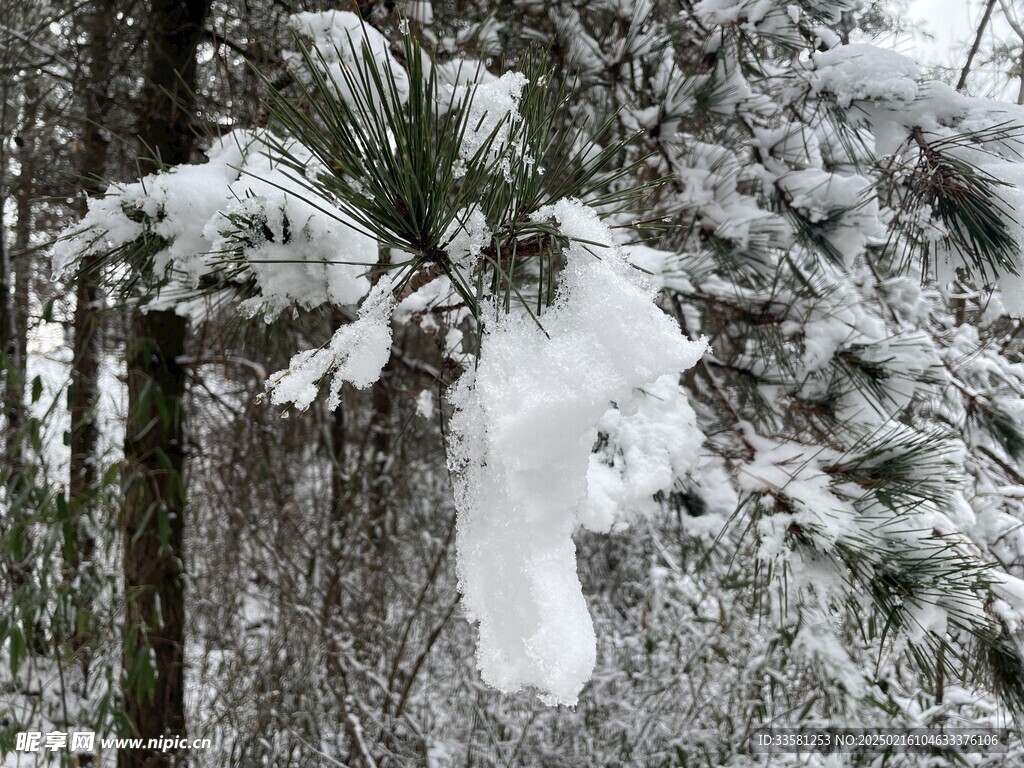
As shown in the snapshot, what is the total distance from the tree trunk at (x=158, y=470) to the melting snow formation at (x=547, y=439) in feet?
4.52

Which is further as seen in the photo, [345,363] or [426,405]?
[426,405]

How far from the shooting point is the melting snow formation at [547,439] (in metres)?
0.44

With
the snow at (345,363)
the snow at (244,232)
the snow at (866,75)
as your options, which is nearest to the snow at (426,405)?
the snow at (244,232)

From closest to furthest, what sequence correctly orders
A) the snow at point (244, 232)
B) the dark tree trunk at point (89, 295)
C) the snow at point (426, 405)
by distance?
the snow at point (244, 232) < the snow at point (426, 405) < the dark tree trunk at point (89, 295)

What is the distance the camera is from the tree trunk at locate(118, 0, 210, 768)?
1.55 metres

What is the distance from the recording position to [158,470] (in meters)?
1.62

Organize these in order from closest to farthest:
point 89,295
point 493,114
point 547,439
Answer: point 547,439, point 493,114, point 89,295

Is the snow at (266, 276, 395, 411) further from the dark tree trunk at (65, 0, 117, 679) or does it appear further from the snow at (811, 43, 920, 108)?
the dark tree trunk at (65, 0, 117, 679)

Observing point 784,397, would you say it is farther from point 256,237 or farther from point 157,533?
point 157,533

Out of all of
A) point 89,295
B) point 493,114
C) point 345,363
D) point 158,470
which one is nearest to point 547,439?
point 345,363

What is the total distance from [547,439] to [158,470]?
5.15 ft

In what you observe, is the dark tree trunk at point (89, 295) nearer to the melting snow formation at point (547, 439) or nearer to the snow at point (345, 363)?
the snow at point (345, 363)

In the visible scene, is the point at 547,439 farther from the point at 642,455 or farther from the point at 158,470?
the point at 158,470

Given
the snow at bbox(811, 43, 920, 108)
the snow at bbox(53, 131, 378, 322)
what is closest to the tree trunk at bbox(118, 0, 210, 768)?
the snow at bbox(53, 131, 378, 322)
